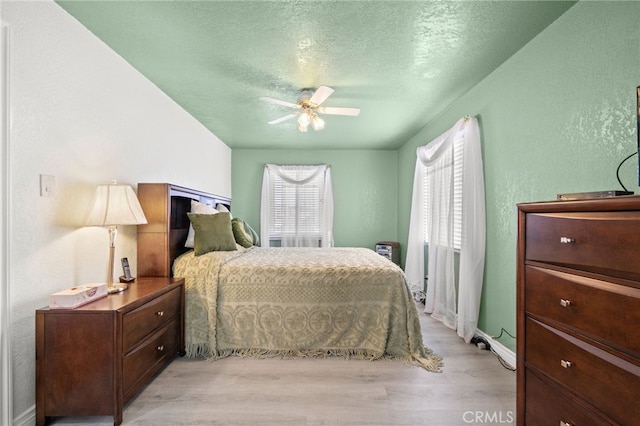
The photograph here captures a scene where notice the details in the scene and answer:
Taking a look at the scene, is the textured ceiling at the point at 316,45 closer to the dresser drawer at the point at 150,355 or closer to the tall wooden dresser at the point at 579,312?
the tall wooden dresser at the point at 579,312

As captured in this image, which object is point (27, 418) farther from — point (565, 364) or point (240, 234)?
point (565, 364)

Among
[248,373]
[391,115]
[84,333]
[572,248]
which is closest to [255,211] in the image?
[391,115]

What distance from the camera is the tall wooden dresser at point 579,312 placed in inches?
36.3

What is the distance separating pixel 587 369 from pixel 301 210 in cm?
464

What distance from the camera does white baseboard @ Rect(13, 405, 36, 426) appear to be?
149 cm

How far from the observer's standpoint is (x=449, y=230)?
312 cm

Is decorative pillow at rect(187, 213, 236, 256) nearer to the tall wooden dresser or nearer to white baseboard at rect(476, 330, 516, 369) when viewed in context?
the tall wooden dresser

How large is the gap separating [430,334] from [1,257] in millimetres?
3261

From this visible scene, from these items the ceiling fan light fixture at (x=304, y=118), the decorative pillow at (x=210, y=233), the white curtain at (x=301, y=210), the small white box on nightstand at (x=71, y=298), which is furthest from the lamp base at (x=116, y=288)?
the white curtain at (x=301, y=210)

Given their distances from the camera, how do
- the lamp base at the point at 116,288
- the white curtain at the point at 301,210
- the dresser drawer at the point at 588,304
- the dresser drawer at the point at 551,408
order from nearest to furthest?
the dresser drawer at the point at 588,304
the dresser drawer at the point at 551,408
the lamp base at the point at 116,288
the white curtain at the point at 301,210

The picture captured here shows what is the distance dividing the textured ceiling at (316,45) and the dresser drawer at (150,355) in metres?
2.11

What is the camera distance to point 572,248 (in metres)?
1.10

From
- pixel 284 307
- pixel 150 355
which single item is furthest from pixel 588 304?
pixel 150 355

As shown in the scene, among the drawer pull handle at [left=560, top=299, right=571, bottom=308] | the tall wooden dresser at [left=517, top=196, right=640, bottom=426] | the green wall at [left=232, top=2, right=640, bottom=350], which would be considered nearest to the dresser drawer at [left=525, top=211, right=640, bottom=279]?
the tall wooden dresser at [left=517, top=196, right=640, bottom=426]
